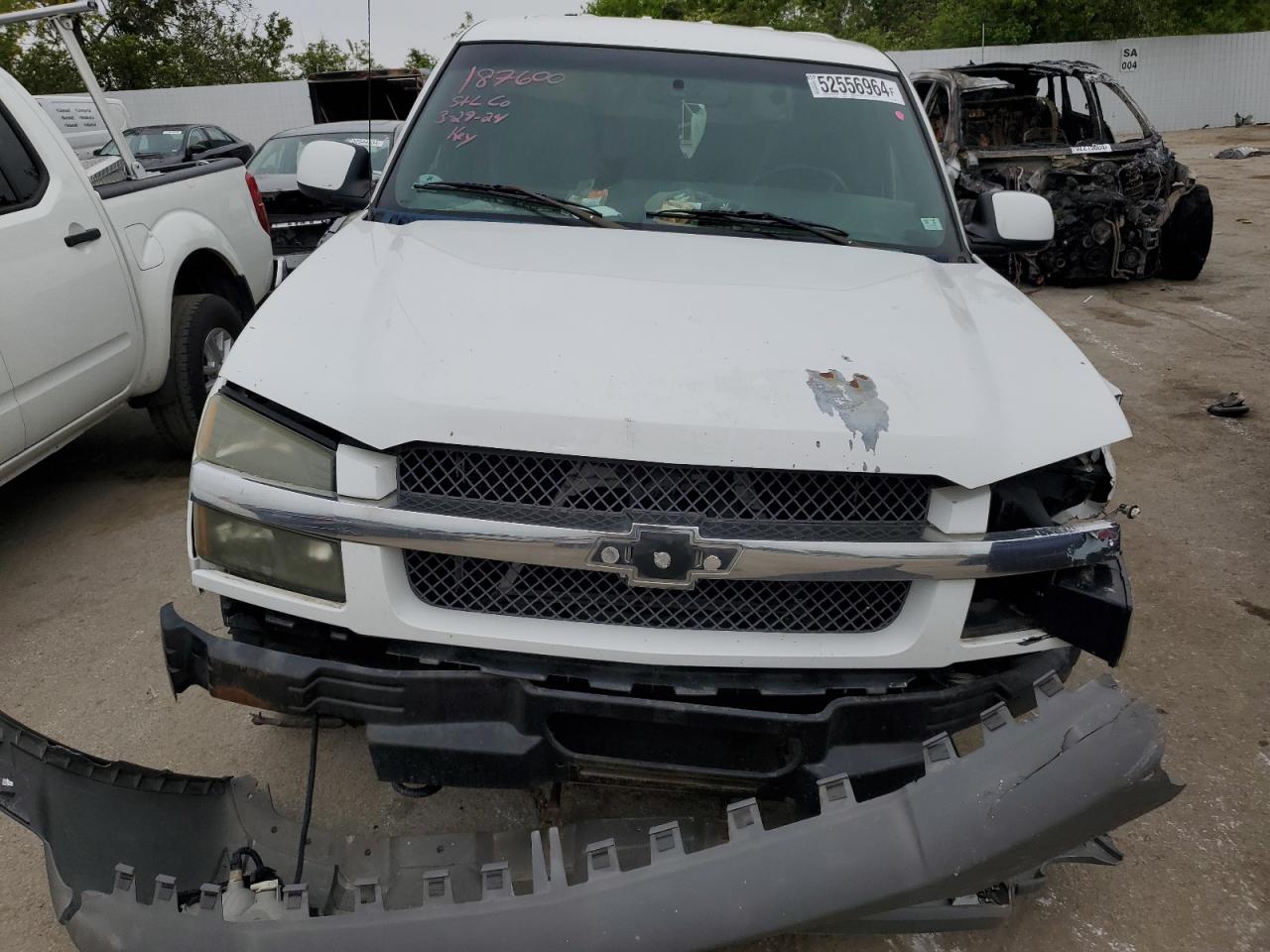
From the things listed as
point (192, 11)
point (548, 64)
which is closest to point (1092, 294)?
point (548, 64)

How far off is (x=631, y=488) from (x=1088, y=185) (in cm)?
805

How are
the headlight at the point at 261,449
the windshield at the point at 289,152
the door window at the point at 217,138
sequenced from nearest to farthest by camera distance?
the headlight at the point at 261,449 → the windshield at the point at 289,152 → the door window at the point at 217,138

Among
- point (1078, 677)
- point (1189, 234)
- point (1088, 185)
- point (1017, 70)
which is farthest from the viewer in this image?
point (1017, 70)

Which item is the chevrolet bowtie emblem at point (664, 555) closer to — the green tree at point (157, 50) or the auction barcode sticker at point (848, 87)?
the auction barcode sticker at point (848, 87)

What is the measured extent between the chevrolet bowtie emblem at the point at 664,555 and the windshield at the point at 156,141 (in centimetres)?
1348

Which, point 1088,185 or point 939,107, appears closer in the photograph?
point 1088,185

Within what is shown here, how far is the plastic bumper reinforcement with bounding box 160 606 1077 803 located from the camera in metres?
2.01

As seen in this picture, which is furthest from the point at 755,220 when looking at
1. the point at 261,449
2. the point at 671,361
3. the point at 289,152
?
the point at 289,152

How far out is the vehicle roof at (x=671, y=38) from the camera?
3498 mm

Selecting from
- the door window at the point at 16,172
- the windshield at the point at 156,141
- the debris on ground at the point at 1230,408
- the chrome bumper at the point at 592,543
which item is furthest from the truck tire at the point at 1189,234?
the windshield at the point at 156,141

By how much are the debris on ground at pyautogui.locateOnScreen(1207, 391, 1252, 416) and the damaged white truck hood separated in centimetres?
384

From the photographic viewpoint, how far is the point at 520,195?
3.07 meters

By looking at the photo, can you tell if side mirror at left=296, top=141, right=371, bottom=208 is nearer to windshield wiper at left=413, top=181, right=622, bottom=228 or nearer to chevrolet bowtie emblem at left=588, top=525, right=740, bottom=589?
windshield wiper at left=413, top=181, right=622, bottom=228

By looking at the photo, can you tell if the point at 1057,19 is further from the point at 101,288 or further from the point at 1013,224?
the point at 101,288
